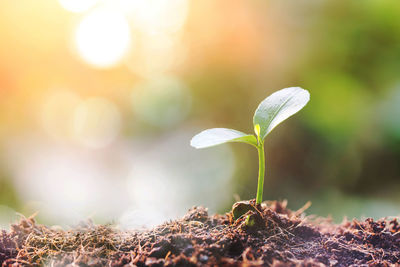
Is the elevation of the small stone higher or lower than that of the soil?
higher

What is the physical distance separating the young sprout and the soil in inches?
3.5

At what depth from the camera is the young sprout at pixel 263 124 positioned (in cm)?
66

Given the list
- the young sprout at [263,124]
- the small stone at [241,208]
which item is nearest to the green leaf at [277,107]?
the young sprout at [263,124]

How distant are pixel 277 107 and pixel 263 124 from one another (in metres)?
0.05

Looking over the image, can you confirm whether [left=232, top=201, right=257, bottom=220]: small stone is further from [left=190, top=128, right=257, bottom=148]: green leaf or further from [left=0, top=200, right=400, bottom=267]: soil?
[left=190, top=128, right=257, bottom=148]: green leaf

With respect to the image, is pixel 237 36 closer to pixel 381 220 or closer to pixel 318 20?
pixel 318 20

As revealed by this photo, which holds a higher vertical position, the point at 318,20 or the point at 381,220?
the point at 318,20

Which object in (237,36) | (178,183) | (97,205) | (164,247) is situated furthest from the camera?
(237,36)

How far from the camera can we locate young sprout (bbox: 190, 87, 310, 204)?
66 cm

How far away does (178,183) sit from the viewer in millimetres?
2377

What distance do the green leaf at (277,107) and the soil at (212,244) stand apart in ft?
0.57

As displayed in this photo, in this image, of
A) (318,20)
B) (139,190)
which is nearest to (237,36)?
(318,20)

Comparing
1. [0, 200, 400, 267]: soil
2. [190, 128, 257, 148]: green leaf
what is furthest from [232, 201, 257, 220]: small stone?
[190, 128, 257, 148]: green leaf

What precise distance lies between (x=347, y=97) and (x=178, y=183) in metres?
1.34
